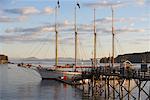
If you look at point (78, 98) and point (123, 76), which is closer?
point (123, 76)

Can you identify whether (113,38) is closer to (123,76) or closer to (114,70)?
(114,70)

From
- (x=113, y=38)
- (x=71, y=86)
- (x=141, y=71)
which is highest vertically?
(x=113, y=38)

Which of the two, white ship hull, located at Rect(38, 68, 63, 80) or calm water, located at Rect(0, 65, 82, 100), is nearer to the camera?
A: calm water, located at Rect(0, 65, 82, 100)

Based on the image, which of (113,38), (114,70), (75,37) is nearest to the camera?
(114,70)

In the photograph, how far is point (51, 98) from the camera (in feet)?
248

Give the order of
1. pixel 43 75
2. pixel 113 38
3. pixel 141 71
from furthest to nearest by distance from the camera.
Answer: pixel 43 75 → pixel 113 38 → pixel 141 71

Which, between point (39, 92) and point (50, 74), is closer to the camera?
point (39, 92)

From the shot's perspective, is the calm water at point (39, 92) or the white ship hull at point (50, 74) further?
the white ship hull at point (50, 74)

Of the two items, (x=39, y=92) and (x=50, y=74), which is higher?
(x=50, y=74)

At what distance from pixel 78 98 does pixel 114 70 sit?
13.3 m

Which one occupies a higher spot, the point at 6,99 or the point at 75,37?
the point at 75,37

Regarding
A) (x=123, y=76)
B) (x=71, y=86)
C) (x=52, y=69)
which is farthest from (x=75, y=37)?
(x=123, y=76)

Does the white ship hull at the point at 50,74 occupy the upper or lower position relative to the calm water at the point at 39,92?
upper

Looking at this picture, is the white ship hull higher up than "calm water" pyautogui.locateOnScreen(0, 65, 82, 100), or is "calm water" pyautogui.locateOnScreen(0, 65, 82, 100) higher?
the white ship hull
